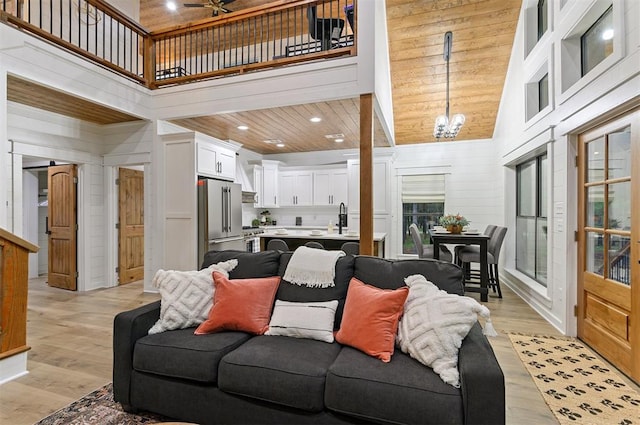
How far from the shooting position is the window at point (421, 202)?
23.0 feet

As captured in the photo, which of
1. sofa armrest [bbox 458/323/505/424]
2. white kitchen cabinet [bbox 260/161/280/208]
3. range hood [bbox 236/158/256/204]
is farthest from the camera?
white kitchen cabinet [bbox 260/161/280/208]

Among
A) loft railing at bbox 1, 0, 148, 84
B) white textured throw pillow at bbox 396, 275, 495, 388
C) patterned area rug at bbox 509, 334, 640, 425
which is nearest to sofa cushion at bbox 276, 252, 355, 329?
white textured throw pillow at bbox 396, 275, 495, 388

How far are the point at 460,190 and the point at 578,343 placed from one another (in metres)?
4.04

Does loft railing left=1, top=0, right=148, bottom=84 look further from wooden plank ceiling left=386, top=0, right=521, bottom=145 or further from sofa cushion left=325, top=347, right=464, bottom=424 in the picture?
sofa cushion left=325, top=347, right=464, bottom=424

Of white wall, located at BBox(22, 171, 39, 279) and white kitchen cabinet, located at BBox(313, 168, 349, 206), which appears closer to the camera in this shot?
white wall, located at BBox(22, 171, 39, 279)

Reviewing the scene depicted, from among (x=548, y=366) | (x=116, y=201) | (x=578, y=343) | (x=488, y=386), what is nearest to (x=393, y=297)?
(x=488, y=386)

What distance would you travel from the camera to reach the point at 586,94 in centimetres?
292

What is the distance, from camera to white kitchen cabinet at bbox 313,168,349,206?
761 cm

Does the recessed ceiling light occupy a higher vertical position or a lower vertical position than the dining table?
higher

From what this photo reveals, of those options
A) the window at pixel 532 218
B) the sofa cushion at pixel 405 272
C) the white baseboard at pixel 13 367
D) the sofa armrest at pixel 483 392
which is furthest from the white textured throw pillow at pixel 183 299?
the window at pixel 532 218

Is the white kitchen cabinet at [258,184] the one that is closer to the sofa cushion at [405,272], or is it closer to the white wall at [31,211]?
the white wall at [31,211]

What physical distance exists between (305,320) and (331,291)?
0.28 m

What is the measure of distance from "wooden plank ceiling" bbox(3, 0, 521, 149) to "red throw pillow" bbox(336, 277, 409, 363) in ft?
9.55

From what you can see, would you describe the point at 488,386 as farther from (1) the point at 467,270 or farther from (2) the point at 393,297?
(1) the point at 467,270
